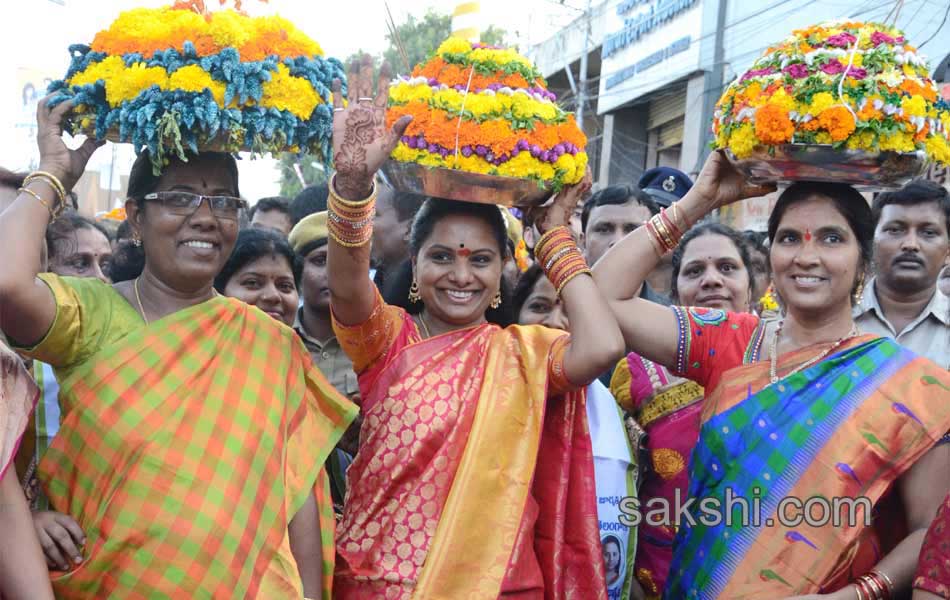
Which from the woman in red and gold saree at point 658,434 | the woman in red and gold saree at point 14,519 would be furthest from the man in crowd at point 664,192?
the woman in red and gold saree at point 14,519

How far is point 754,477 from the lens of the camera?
328 centimetres

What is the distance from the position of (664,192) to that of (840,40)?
2887mm

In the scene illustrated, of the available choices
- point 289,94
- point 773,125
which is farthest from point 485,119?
point 773,125

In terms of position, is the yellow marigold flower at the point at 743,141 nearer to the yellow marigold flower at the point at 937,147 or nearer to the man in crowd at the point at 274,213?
the yellow marigold flower at the point at 937,147

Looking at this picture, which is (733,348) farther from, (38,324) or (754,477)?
(38,324)

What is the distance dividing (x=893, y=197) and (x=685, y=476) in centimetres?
217

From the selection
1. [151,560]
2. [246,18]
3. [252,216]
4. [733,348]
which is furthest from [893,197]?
[252,216]

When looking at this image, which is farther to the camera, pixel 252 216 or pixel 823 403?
pixel 252 216

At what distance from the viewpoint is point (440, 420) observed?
11.5 feet

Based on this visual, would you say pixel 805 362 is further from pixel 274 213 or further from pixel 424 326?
pixel 274 213

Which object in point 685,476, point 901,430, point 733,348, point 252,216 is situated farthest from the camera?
point 252,216

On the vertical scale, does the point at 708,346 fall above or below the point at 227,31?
below

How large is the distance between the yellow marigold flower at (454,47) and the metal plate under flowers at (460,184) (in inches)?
18.6

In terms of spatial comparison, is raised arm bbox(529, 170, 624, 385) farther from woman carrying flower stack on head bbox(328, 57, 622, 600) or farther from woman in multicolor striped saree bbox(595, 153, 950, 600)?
woman in multicolor striped saree bbox(595, 153, 950, 600)
